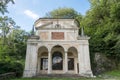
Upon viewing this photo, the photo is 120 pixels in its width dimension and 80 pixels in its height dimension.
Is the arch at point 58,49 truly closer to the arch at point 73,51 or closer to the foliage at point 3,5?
the arch at point 73,51

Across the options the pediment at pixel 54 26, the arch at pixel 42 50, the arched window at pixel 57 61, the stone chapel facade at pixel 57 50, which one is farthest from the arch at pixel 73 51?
the arch at pixel 42 50

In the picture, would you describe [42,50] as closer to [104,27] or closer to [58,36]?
[58,36]

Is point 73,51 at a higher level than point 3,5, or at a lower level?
lower

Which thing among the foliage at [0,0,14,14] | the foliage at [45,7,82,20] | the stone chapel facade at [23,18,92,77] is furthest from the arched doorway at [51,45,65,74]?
the foliage at [45,7,82,20]

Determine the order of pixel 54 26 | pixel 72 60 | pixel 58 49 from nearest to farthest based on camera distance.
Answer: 1. pixel 54 26
2. pixel 58 49
3. pixel 72 60

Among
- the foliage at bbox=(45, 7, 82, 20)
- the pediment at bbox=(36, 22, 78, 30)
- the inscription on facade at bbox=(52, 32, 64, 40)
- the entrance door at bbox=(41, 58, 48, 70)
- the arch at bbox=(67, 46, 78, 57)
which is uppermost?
the foliage at bbox=(45, 7, 82, 20)

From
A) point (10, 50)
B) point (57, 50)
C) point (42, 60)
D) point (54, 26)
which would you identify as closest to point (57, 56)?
point (57, 50)

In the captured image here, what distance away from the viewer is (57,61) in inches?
1016

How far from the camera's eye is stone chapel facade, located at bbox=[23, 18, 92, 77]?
76.9 ft

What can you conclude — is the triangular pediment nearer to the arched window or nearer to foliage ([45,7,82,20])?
the arched window

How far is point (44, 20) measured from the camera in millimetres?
27828

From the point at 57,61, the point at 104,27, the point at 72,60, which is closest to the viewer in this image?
the point at 57,61

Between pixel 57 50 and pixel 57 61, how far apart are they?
1.63 meters

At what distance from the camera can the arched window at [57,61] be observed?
83.8 ft
